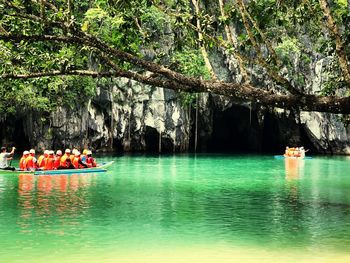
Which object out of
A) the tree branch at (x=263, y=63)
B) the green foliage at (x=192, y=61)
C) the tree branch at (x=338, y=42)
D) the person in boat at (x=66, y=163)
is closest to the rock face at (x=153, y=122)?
the green foliage at (x=192, y=61)

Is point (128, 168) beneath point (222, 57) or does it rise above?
beneath

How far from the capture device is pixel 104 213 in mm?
11438

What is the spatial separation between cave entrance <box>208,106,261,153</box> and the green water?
84.6ft

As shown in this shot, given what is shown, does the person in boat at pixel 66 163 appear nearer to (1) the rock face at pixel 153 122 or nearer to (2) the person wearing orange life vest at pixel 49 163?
(2) the person wearing orange life vest at pixel 49 163

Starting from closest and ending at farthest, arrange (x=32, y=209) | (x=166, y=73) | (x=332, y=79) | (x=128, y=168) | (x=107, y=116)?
(x=166, y=73)
(x=32, y=209)
(x=332, y=79)
(x=128, y=168)
(x=107, y=116)

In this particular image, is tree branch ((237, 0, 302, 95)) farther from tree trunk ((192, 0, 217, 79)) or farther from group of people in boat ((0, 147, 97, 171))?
group of people in boat ((0, 147, 97, 171))

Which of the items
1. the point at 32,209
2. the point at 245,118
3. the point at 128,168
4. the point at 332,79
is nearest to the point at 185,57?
the point at 128,168

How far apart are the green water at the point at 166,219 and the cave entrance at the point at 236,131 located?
25784mm

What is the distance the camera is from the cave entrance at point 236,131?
4444cm

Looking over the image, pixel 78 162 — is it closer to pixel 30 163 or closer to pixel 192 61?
pixel 30 163

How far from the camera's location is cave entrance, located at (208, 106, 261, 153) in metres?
44.4

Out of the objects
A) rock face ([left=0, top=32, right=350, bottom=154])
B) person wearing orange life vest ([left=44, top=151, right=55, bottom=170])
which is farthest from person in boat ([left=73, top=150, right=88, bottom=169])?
rock face ([left=0, top=32, right=350, bottom=154])

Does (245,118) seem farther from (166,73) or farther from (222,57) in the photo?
(166,73)

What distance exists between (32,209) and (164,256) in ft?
15.6
